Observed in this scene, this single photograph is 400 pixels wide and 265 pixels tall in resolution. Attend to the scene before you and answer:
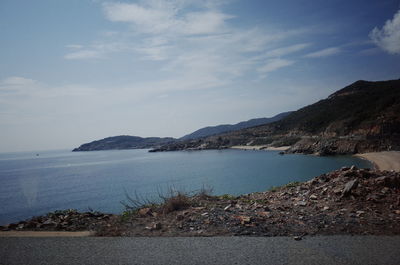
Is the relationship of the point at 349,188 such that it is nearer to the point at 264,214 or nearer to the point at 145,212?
the point at 264,214

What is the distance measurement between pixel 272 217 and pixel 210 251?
2.32 m

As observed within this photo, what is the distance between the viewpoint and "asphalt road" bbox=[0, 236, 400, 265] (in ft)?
13.3

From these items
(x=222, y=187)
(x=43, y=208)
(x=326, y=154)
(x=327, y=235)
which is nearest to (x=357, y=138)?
(x=326, y=154)

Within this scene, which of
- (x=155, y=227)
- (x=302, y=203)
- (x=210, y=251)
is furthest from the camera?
(x=302, y=203)

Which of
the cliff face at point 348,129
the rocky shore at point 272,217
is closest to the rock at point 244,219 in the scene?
the rocky shore at point 272,217

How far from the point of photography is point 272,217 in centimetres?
625

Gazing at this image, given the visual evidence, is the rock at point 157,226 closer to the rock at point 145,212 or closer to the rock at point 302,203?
the rock at point 145,212

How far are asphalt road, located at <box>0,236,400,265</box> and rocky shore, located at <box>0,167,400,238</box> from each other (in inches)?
17.0

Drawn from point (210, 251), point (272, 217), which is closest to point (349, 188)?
point (272, 217)

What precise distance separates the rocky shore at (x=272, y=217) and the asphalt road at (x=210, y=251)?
43 cm

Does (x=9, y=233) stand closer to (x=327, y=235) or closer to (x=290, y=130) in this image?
(x=327, y=235)

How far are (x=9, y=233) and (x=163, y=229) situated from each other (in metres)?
3.79

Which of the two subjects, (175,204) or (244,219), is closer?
(244,219)

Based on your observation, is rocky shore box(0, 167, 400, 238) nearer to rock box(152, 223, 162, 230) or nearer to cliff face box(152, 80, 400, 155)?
rock box(152, 223, 162, 230)
